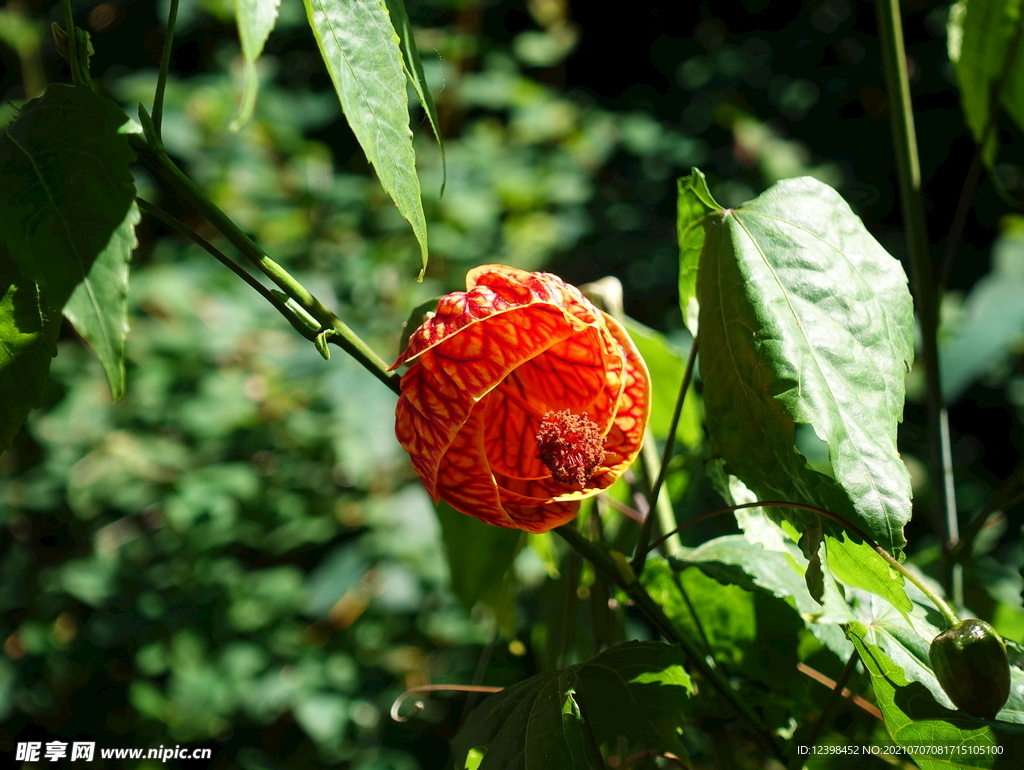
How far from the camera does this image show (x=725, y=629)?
1.95 feet

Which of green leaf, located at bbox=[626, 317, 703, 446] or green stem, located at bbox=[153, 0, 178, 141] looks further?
green leaf, located at bbox=[626, 317, 703, 446]

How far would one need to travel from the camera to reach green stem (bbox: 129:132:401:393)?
421mm

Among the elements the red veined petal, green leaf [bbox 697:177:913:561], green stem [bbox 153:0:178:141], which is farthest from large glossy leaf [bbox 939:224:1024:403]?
green stem [bbox 153:0:178:141]

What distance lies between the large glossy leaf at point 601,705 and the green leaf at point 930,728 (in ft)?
0.35

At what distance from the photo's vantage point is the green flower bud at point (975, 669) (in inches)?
16.3

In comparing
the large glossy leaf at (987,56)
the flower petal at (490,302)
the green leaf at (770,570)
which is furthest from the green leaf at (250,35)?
the large glossy leaf at (987,56)

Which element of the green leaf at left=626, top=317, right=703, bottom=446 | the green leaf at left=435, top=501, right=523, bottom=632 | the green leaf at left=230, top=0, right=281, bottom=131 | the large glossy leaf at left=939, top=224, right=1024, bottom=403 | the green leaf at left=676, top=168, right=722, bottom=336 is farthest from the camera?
the large glossy leaf at left=939, top=224, right=1024, bottom=403

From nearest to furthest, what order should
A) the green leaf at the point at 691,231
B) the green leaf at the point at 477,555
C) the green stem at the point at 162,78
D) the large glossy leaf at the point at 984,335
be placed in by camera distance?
the green stem at the point at 162,78, the green leaf at the point at 691,231, the green leaf at the point at 477,555, the large glossy leaf at the point at 984,335

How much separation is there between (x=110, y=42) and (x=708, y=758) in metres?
1.92

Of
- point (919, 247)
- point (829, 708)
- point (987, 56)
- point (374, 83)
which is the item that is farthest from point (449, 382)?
point (987, 56)

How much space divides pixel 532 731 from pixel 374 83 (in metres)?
0.36

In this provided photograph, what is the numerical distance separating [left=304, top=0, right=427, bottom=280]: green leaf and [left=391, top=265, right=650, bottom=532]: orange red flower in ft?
0.25

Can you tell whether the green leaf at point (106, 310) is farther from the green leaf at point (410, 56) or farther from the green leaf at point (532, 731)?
the green leaf at point (532, 731)

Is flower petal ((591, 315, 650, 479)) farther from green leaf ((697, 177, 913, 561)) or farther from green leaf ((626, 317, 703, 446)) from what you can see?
green leaf ((626, 317, 703, 446))
